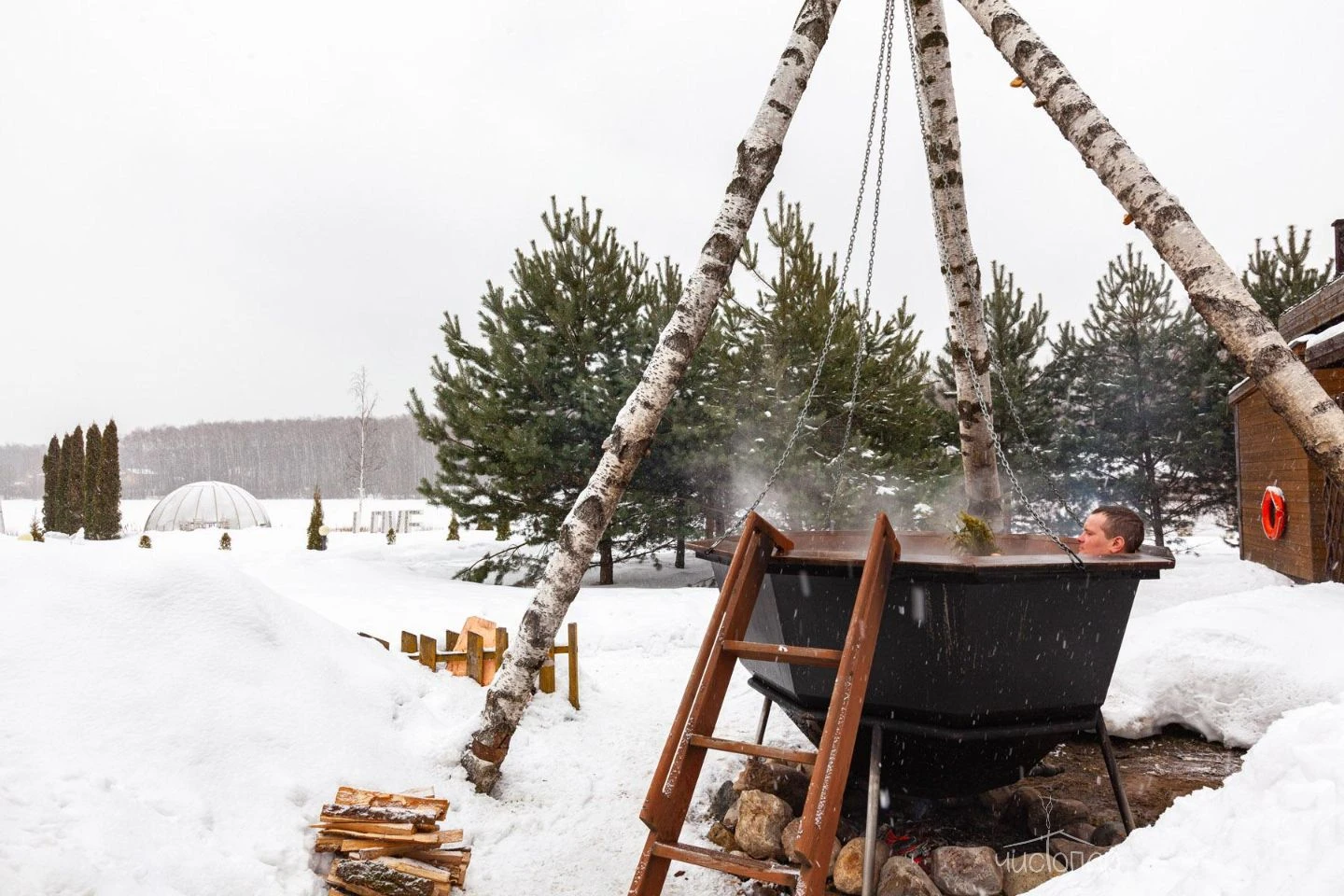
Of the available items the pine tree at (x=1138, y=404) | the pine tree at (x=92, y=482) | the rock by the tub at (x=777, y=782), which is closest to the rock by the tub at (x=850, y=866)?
the rock by the tub at (x=777, y=782)

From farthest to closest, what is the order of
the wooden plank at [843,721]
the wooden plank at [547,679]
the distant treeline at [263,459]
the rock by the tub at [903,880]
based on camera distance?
the distant treeline at [263,459] < the wooden plank at [547,679] < the rock by the tub at [903,880] < the wooden plank at [843,721]

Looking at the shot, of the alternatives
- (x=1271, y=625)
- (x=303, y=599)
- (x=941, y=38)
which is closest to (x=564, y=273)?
(x=303, y=599)

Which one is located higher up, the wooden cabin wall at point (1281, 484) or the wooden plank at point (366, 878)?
the wooden cabin wall at point (1281, 484)

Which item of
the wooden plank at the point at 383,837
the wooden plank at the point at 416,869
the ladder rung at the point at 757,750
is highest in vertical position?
the ladder rung at the point at 757,750

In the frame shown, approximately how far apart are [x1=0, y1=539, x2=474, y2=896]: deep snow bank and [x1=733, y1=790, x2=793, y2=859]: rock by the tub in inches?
57.2

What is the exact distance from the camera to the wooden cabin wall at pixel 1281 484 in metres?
7.86

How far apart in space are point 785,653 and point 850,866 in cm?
100

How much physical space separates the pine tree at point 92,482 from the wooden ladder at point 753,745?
2413cm

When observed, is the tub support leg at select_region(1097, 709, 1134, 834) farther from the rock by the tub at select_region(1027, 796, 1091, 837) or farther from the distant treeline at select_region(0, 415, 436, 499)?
the distant treeline at select_region(0, 415, 436, 499)

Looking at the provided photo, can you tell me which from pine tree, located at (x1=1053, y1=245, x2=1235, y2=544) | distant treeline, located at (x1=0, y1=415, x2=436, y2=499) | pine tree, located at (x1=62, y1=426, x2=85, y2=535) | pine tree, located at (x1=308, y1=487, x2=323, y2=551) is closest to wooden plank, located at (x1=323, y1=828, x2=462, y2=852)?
pine tree, located at (x1=1053, y1=245, x2=1235, y2=544)

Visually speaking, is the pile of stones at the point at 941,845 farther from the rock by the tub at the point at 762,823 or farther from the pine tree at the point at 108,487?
the pine tree at the point at 108,487

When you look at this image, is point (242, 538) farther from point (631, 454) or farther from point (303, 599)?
point (631, 454)

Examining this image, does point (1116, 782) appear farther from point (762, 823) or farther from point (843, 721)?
point (843, 721)

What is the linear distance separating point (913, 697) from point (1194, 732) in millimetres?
3072
